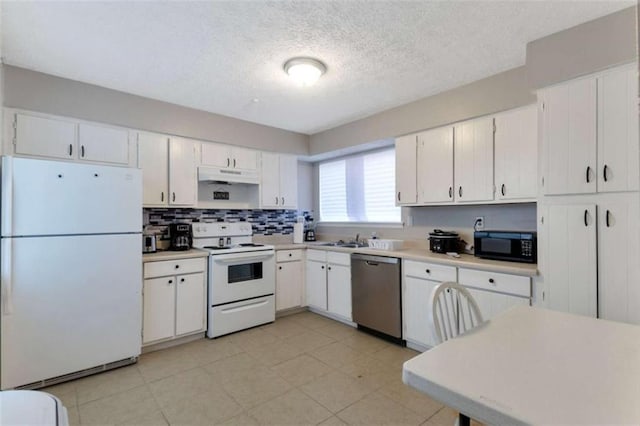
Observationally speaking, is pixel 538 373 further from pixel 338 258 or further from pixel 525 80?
pixel 338 258

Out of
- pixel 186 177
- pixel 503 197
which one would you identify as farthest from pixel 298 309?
pixel 503 197

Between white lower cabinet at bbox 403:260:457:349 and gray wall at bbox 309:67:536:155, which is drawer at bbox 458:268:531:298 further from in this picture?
gray wall at bbox 309:67:536:155

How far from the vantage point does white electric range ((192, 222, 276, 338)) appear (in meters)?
3.25

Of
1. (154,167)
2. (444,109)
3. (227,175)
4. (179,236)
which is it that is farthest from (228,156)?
(444,109)

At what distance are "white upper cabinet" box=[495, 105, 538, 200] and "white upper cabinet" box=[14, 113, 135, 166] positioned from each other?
3465 mm

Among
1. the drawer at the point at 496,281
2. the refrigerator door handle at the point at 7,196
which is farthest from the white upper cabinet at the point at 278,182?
the drawer at the point at 496,281

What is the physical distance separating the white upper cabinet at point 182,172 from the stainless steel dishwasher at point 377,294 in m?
1.97

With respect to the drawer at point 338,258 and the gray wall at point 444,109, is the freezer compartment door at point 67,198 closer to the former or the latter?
the drawer at point 338,258

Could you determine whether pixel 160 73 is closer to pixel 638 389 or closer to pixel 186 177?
pixel 186 177

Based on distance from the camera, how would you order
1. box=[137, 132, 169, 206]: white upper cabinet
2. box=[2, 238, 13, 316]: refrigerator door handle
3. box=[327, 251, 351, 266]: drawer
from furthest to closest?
1. box=[327, 251, 351, 266]: drawer
2. box=[137, 132, 169, 206]: white upper cabinet
3. box=[2, 238, 13, 316]: refrigerator door handle

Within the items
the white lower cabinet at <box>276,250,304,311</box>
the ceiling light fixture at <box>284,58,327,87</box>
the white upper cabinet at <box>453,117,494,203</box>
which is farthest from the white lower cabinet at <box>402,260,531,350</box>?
the ceiling light fixture at <box>284,58,327,87</box>

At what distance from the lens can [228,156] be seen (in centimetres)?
380

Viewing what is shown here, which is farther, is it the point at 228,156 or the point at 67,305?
the point at 228,156

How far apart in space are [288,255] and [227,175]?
1252 mm
